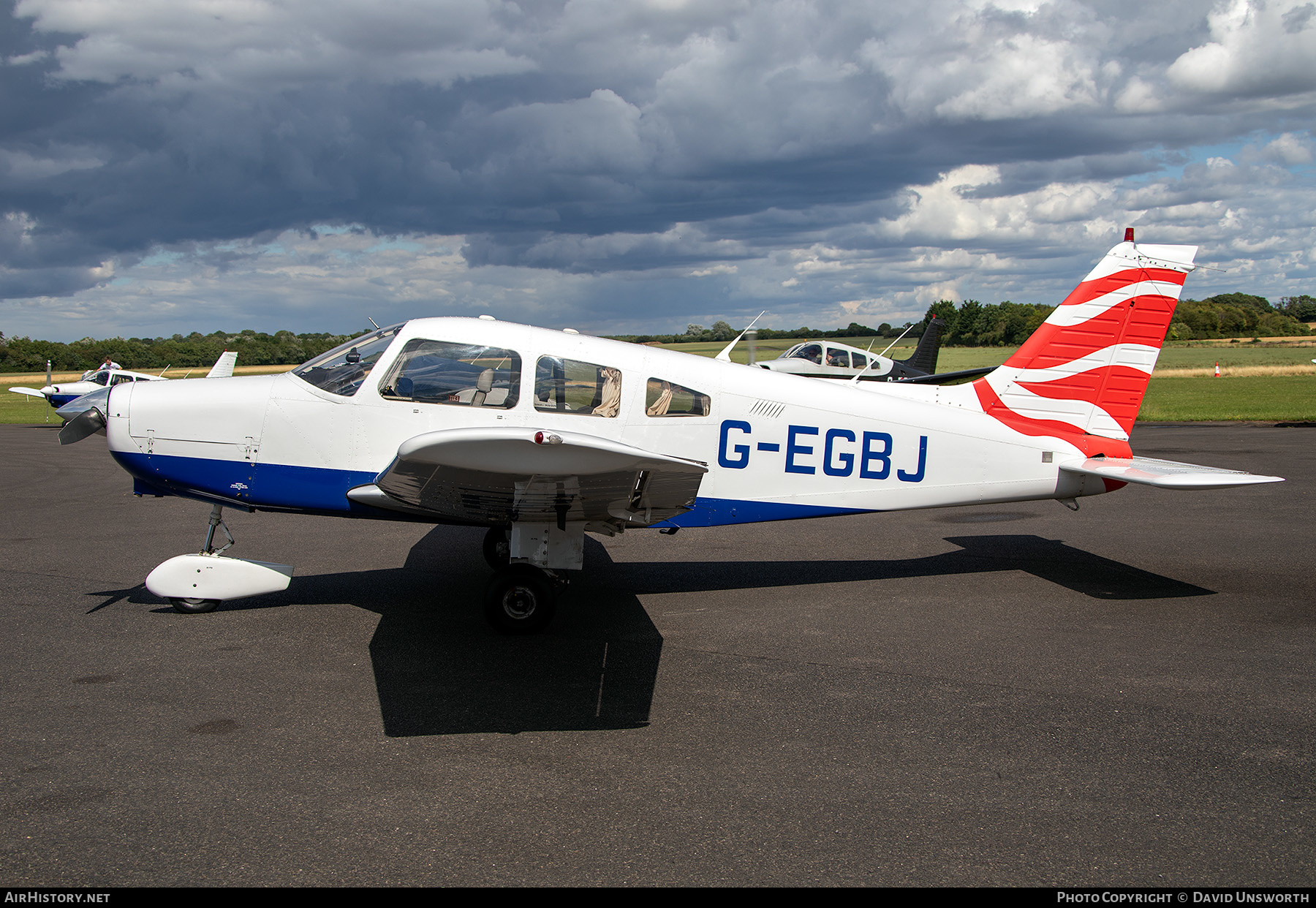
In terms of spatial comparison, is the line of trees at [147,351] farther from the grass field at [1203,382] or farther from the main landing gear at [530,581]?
the main landing gear at [530,581]

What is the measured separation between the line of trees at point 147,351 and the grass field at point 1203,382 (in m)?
1.16

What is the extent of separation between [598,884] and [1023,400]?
5.75m

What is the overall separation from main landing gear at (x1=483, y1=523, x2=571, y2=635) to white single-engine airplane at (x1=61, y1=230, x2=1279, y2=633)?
1 centimetres

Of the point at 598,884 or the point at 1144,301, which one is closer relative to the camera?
the point at 598,884

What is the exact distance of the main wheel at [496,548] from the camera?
23.5 feet

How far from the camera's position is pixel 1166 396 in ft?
94.0

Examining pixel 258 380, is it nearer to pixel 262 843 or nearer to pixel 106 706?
pixel 106 706

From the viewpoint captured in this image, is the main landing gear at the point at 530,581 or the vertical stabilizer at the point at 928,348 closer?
the main landing gear at the point at 530,581

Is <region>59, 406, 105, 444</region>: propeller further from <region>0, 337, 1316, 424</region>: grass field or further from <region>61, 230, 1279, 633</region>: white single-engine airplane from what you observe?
<region>0, 337, 1316, 424</region>: grass field

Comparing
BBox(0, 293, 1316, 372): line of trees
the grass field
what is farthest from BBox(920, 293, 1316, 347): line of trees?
the grass field

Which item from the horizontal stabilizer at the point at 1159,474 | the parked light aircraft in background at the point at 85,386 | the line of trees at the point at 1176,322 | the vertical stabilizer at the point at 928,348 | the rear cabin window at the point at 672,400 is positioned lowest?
the parked light aircraft in background at the point at 85,386

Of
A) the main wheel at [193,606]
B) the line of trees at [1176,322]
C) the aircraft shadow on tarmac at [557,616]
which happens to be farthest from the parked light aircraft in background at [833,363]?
the line of trees at [1176,322]

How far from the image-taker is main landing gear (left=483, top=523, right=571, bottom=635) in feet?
18.4
